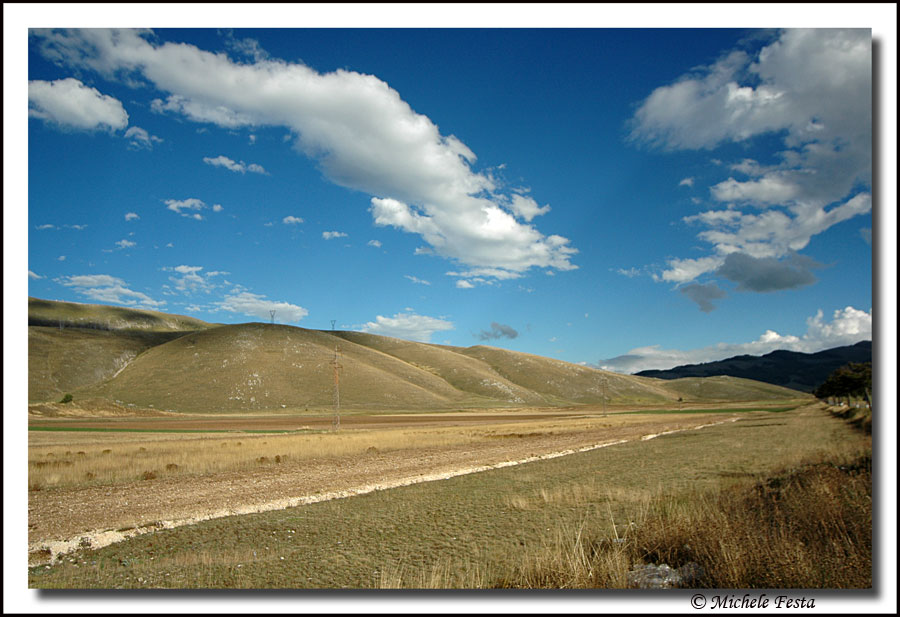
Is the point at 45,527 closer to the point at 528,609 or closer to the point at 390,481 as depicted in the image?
the point at 390,481

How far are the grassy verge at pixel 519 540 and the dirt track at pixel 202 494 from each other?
1413 mm

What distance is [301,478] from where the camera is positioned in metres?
23.4

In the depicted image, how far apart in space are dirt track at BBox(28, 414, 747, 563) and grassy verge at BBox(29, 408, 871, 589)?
141 cm

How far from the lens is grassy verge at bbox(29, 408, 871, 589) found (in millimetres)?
7105

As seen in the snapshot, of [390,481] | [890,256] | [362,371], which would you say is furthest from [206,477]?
[362,371]

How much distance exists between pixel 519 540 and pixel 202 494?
523 inches

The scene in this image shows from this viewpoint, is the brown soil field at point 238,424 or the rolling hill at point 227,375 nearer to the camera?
the brown soil field at point 238,424


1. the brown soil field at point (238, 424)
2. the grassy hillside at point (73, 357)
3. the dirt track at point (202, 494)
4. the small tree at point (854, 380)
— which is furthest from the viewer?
the grassy hillside at point (73, 357)

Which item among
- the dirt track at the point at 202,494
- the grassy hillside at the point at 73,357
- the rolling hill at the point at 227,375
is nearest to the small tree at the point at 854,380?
the dirt track at the point at 202,494

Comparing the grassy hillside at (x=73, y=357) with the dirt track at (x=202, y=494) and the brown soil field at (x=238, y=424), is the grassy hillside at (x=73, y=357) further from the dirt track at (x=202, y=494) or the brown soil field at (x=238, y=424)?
the dirt track at (x=202, y=494)

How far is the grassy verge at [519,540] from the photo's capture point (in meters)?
7.11

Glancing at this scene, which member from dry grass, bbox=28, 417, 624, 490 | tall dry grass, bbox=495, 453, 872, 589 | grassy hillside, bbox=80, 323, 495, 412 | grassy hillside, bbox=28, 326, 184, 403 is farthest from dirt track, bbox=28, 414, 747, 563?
grassy hillside, bbox=28, 326, 184, 403

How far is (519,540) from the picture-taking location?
1142cm

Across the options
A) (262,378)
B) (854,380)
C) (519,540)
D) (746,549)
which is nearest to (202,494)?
(519,540)
